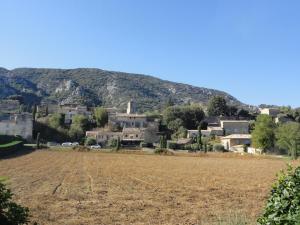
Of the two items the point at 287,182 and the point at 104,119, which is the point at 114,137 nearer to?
the point at 104,119

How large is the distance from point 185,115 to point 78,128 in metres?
31.9

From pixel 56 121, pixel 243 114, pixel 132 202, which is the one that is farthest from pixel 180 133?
pixel 132 202

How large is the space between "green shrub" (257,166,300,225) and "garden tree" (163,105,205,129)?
5029 inches

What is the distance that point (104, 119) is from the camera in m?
142

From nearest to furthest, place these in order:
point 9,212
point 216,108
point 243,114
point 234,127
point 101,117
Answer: point 9,212 → point 234,127 → point 101,117 → point 216,108 → point 243,114

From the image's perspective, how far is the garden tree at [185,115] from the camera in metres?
135

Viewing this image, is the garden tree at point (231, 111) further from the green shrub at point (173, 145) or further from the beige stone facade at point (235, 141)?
the green shrub at point (173, 145)

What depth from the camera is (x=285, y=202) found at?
5566 millimetres

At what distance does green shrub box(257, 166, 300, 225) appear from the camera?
5.34 m

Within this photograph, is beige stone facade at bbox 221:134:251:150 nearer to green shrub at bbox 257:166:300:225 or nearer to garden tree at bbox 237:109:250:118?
garden tree at bbox 237:109:250:118

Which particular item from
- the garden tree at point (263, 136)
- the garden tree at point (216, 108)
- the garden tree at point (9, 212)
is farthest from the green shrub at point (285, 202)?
the garden tree at point (216, 108)

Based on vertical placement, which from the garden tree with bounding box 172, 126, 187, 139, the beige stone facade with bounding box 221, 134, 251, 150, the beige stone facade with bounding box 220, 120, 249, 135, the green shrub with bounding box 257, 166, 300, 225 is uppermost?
the beige stone facade with bounding box 220, 120, 249, 135

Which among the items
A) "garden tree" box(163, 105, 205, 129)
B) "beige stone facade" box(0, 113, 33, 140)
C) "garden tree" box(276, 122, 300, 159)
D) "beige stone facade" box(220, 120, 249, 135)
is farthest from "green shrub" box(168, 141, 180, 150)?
"beige stone facade" box(0, 113, 33, 140)

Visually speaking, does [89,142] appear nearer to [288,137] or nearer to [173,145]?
[173,145]
